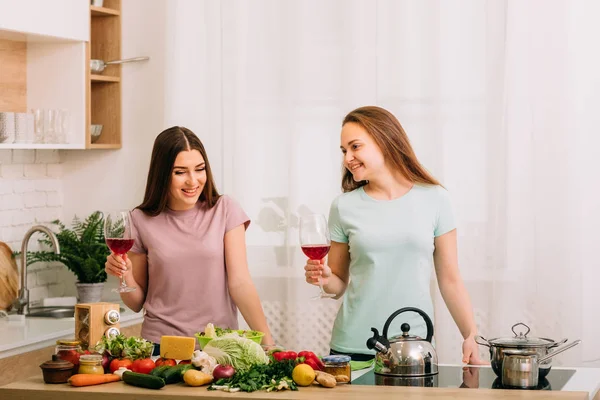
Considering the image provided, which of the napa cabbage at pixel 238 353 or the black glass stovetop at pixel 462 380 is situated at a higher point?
the napa cabbage at pixel 238 353

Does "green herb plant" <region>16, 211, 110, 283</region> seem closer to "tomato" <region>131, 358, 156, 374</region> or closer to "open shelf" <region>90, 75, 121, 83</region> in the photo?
"open shelf" <region>90, 75, 121, 83</region>

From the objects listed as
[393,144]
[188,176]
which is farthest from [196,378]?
[393,144]

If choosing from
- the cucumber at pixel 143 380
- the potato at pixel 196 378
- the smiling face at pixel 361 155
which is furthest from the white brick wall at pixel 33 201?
the potato at pixel 196 378

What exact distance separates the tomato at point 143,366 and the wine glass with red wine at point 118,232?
0.39 meters

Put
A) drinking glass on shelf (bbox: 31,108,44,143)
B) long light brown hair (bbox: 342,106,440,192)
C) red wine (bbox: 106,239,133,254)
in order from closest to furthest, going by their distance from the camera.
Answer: red wine (bbox: 106,239,133,254)
long light brown hair (bbox: 342,106,440,192)
drinking glass on shelf (bbox: 31,108,44,143)

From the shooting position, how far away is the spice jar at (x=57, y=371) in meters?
2.72

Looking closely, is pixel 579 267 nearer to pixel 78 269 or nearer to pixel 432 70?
pixel 432 70

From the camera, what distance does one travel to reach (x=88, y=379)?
2.65m

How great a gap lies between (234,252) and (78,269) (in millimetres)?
1391

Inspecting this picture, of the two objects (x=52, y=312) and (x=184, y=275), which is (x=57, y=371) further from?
(x=52, y=312)

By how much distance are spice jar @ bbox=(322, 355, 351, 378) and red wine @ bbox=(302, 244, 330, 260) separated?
0.32 m

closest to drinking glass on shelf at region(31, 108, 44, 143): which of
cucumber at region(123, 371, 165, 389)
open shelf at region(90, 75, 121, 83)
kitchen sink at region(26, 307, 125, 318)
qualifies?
open shelf at region(90, 75, 121, 83)

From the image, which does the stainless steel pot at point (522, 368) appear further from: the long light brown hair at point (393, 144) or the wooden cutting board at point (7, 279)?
the wooden cutting board at point (7, 279)

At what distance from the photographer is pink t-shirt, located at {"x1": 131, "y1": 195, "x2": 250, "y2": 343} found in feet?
11.3
